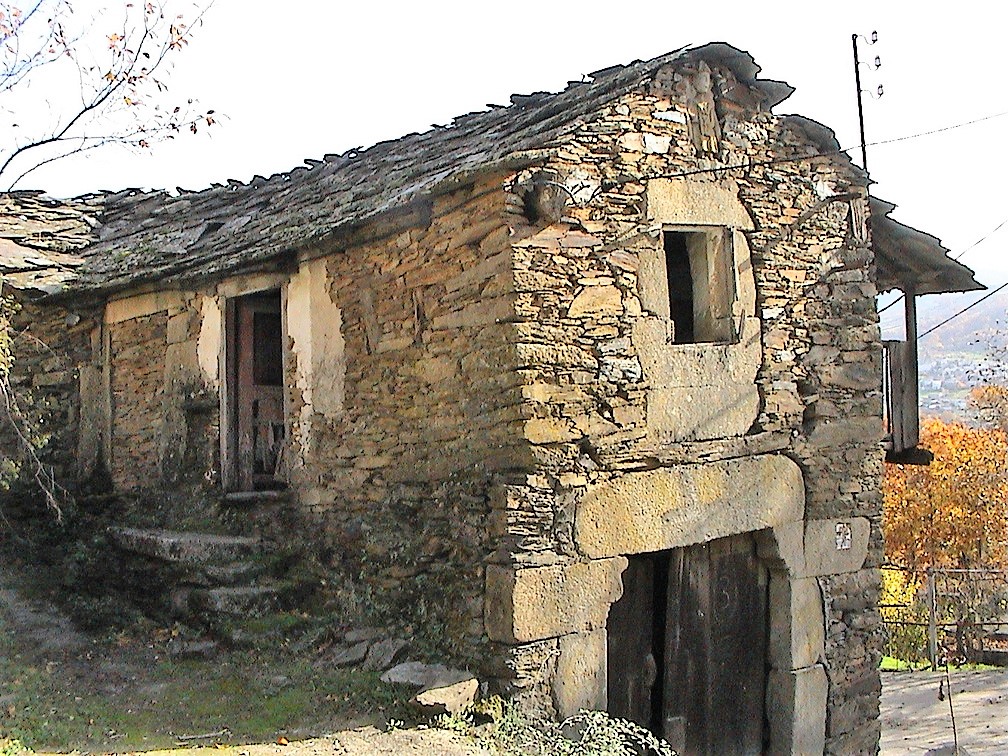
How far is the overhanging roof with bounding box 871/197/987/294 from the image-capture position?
8844 millimetres

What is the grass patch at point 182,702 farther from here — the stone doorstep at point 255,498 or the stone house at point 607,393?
the stone doorstep at point 255,498

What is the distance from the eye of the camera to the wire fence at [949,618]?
1331 centimetres

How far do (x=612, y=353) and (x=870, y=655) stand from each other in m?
3.52

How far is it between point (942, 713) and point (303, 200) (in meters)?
8.62

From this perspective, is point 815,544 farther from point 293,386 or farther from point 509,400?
point 293,386

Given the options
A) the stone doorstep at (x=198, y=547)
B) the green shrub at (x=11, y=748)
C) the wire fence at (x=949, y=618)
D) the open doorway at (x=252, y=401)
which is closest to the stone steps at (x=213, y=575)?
the stone doorstep at (x=198, y=547)

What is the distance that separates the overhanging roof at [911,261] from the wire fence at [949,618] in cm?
339

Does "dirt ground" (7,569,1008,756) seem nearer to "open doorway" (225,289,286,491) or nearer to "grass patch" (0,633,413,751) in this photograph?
"grass patch" (0,633,413,751)

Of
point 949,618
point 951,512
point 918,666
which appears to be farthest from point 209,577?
point 951,512

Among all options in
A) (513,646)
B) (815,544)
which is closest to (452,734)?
(513,646)

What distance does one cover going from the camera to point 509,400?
249 inches

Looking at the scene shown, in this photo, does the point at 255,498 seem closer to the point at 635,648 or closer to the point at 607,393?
the point at 635,648

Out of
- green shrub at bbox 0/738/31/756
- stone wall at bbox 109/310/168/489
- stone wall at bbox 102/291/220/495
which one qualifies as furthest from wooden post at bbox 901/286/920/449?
green shrub at bbox 0/738/31/756

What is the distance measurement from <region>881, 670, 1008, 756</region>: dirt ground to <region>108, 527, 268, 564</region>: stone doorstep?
249 inches
